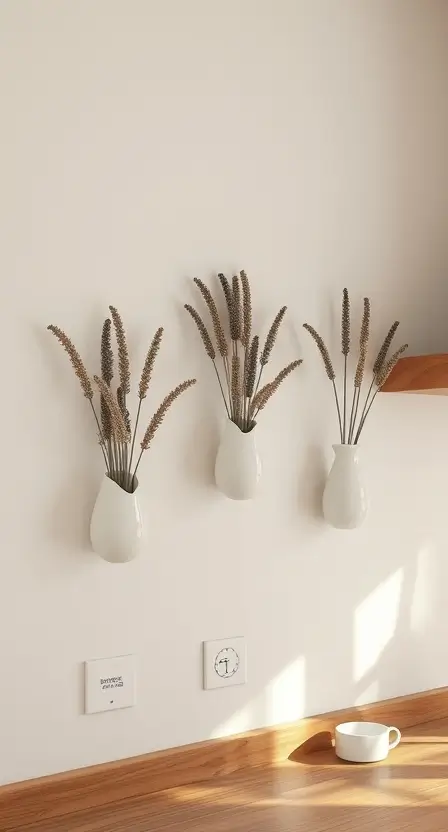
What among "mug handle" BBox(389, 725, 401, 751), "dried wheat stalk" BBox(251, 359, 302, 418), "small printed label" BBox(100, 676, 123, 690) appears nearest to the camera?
"small printed label" BBox(100, 676, 123, 690)

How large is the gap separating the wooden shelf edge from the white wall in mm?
74

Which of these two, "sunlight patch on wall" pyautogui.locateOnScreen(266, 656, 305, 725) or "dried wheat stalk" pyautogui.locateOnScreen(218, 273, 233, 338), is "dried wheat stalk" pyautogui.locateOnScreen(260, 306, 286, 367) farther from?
"sunlight patch on wall" pyautogui.locateOnScreen(266, 656, 305, 725)

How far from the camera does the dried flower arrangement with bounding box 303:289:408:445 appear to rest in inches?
68.0

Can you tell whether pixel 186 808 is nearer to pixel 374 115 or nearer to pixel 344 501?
pixel 344 501

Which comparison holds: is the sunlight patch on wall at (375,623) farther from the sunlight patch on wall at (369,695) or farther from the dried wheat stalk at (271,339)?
the dried wheat stalk at (271,339)

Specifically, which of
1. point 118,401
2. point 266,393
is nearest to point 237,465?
point 266,393

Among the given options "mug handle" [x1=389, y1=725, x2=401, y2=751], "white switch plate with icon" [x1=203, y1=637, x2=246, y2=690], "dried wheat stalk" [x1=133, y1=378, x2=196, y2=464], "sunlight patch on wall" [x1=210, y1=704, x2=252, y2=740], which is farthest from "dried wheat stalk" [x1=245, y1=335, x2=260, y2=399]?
"mug handle" [x1=389, y1=725, x2=401, y2=751]

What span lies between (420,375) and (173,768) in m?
0.83

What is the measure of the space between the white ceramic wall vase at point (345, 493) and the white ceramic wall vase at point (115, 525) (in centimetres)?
42

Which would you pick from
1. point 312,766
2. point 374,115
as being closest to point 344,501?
point 312,766

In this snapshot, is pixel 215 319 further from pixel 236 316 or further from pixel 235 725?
pixel 235 725

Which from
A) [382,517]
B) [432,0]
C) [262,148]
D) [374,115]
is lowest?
[382,517]

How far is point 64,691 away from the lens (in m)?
1.44

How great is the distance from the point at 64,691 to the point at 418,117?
1333 mm
